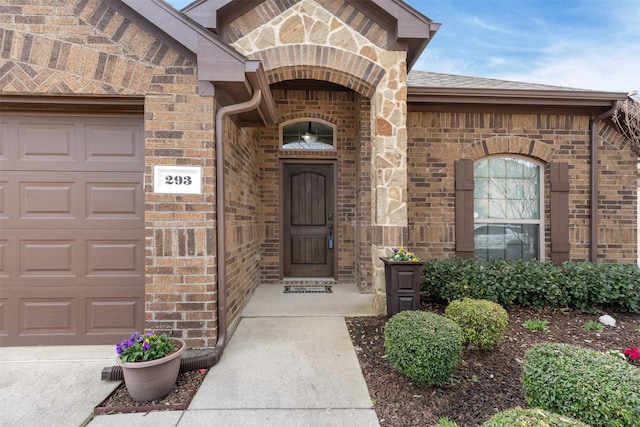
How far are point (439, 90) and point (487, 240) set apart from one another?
A: 2.71 m

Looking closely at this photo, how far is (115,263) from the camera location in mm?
3066

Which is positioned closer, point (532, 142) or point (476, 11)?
point (532, 142)

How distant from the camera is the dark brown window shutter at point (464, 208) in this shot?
16.5ft

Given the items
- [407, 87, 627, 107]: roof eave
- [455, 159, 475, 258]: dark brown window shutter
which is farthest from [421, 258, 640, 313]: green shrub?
[407, 87, 627, 107]: roof eave

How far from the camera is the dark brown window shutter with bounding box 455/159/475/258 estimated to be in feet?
16.5

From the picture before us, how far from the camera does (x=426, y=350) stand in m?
2.26

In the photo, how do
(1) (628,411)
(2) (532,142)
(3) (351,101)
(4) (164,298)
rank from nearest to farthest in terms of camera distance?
(1) (628,411)
(4) (164,298)
(2) (532,142)
(3) (351,101)

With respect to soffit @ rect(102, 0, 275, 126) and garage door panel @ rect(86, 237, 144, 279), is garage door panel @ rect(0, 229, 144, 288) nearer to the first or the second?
garage door panel @ rect(86, 237, 144, 279)

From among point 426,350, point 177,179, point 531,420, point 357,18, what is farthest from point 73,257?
point 357,18

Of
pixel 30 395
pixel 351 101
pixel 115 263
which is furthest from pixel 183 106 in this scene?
pixel 351 101

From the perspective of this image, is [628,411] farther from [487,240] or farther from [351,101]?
[351,101]

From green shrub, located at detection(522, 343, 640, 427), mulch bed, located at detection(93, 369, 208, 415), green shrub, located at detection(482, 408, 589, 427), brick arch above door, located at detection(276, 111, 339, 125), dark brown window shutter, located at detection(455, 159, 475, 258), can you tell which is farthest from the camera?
brick arch above door, located at detection(276, 111, 339, 125)

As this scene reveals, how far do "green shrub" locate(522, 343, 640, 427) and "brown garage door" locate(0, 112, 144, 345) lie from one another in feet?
11.3

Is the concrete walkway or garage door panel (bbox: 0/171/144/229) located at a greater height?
garage door panel (bbox: 0/171/144/229)
